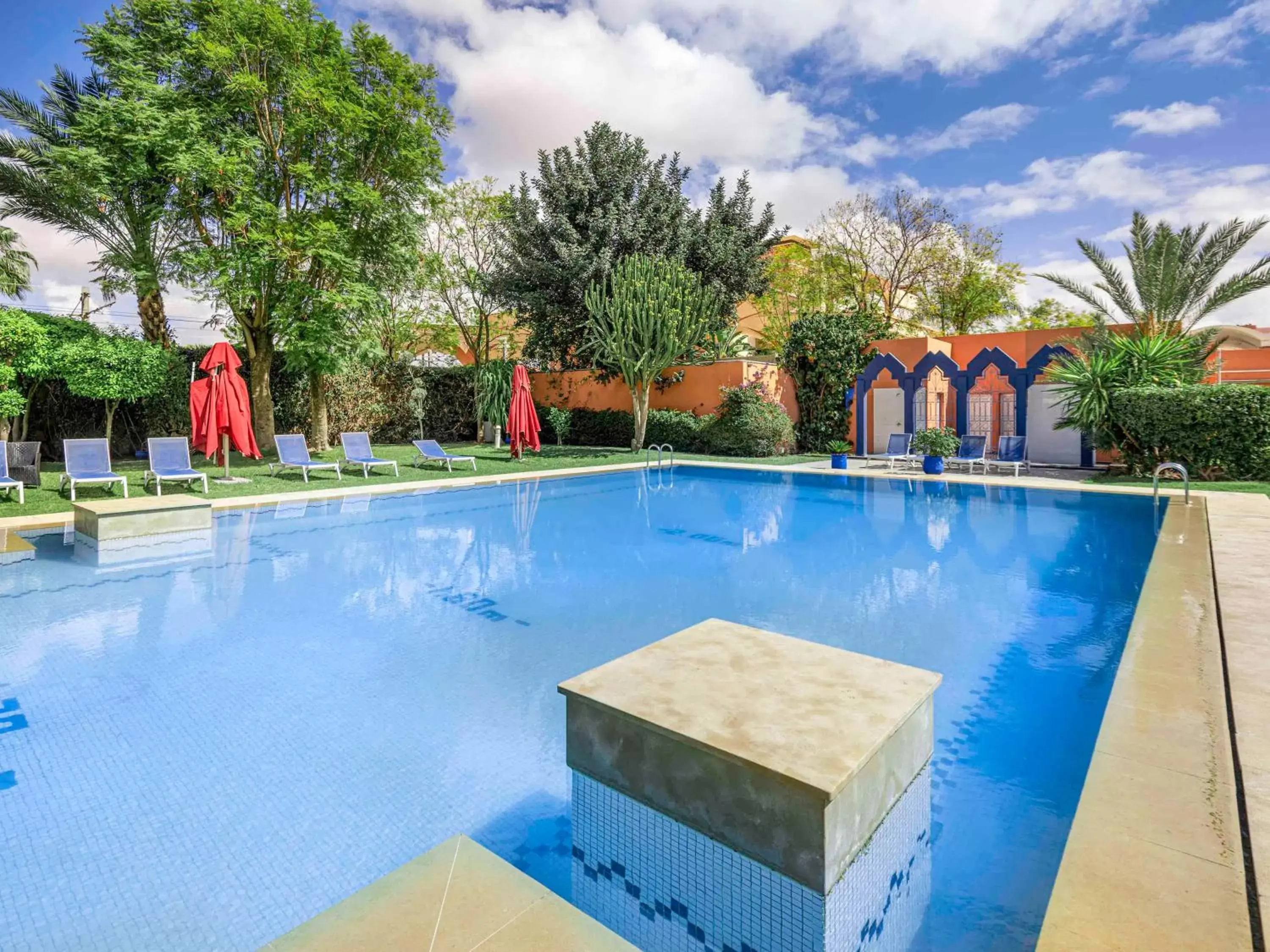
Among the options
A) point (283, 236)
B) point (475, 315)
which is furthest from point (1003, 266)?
point (283, 236)

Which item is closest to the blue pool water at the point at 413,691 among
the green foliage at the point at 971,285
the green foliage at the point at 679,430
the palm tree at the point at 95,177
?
the palm tree at the point at 95,177

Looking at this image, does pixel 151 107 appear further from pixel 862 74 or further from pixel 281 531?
pixel 862 74

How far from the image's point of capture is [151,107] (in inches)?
540

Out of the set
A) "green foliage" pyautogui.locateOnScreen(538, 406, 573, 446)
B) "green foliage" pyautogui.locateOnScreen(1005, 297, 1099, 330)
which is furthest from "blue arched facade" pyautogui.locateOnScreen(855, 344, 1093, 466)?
"green foliage" pyautogui.locateOnScreen(1005, 297, 1099, 330)

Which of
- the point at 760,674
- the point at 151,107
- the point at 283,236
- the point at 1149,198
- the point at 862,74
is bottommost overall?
the point at 760,674

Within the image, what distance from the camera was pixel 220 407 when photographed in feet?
39.7

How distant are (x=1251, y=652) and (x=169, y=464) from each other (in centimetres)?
1421

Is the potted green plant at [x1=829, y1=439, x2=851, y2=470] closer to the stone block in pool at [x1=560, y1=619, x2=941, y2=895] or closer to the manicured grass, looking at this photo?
the manicured grass

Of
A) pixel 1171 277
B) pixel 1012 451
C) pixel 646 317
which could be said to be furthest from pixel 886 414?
pixel 646 317

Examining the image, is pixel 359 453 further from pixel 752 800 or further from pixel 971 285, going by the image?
pixel 971 285

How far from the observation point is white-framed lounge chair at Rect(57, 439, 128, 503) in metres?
10.6

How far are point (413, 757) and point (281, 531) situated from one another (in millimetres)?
7210

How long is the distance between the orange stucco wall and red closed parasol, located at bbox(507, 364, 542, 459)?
16.0 ft

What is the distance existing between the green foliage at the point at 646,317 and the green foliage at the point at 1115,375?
9200 millimetres
